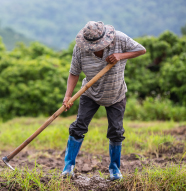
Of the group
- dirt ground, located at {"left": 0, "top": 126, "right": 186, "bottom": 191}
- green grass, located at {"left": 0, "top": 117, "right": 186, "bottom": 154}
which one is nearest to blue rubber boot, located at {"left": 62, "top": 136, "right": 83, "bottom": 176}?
dirt ground, located at {"left": 0, "top": 126, "right": 186, "bottom": 191}

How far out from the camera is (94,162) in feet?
12.3

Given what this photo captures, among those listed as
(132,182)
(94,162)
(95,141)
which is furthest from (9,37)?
(132,182)

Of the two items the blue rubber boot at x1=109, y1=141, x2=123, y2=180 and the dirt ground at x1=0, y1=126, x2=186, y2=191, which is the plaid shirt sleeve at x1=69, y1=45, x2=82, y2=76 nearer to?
the blue rubber boot at x1=109, y1=141, x2=123, y2=180

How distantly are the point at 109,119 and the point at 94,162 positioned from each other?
1154 millimetres

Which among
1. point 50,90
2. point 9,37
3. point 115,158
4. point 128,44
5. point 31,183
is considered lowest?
point 31,183

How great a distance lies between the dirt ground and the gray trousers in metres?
0.43

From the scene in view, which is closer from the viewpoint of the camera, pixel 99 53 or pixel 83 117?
pixel 99 53

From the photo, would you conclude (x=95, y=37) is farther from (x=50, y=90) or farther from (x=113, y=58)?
(x=50, y=90)

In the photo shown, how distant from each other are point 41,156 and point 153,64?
9818 mm

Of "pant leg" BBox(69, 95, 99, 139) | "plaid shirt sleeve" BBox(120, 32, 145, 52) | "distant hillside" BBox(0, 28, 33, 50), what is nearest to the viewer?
"plaid shirt sleeve" BBox(120, 32, 145, 52)

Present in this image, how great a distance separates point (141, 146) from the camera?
14.4 ft

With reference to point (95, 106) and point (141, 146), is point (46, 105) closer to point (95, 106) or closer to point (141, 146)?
point (141, 146)

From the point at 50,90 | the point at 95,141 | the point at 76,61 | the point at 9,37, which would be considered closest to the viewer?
the point at 76,61

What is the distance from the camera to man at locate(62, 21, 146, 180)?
250cm
